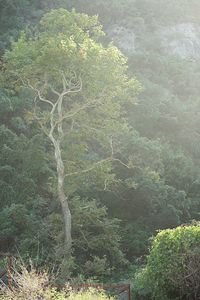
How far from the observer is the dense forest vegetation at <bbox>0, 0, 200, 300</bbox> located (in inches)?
613

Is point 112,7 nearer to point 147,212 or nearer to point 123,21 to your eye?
point 123,21

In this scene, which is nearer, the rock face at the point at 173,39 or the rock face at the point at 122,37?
the rock face at the point at 122,37

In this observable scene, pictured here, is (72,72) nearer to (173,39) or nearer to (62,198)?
(62,198)

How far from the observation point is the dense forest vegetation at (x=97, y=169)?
15.6 m

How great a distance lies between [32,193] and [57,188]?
317cm

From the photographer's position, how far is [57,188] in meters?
16.1

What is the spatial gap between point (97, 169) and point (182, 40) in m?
23.8

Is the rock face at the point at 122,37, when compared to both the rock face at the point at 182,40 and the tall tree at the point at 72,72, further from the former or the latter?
the tall tree at the point at 72,72

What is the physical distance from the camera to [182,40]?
122 feet

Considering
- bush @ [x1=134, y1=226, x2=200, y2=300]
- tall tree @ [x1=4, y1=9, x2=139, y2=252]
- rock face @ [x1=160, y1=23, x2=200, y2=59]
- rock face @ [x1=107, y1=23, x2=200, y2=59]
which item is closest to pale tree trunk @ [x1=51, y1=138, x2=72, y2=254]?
tall tree @ [x1=4, y1=9, x2=139, y2=252]

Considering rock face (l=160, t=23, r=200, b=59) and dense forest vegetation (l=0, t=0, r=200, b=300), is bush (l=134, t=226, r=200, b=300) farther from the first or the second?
rock face (l=160, t=23, r=200, b=59)

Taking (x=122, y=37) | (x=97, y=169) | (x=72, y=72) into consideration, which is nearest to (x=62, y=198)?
(x=97, y=169)

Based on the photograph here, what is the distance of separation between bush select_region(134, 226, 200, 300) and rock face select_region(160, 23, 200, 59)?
26367 mm

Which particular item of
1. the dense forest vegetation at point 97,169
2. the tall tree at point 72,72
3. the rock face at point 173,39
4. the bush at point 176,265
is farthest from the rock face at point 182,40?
the bush at point 176,265
